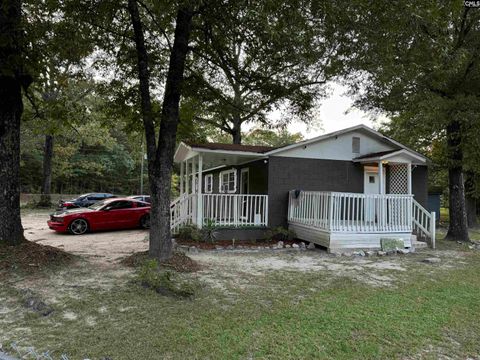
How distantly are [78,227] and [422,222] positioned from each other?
11.6m

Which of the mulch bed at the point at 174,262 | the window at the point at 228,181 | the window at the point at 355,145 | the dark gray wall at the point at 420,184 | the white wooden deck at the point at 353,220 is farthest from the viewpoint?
the window at the point at 228,181

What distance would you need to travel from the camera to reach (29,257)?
591cm

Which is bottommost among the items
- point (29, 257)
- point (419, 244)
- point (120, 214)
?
point (419, 244)

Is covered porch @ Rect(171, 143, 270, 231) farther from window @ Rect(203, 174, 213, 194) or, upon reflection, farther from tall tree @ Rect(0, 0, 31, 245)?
window @ Rect(203, 174, 213, 194)

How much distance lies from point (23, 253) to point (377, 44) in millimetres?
7612

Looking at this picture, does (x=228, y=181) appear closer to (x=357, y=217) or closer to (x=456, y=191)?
(x=357, y=217)

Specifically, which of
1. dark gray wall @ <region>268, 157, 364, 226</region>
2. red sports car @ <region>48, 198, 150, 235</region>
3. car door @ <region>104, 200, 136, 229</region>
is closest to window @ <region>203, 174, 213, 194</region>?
red sports car @ <region>48, 198, 150, 235</region>

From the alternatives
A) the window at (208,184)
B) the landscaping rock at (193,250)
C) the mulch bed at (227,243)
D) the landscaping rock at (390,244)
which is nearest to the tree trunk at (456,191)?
the landscaping rock at (390,244)

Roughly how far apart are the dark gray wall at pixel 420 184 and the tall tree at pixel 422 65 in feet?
2.82

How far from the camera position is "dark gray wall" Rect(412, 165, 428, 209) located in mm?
11734

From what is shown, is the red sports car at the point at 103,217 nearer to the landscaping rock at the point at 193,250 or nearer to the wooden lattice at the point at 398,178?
the landscaping rock at the point at 193,250

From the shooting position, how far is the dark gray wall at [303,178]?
34.6 feet

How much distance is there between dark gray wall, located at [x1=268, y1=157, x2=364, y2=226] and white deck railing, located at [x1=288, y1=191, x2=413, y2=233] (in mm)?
1200

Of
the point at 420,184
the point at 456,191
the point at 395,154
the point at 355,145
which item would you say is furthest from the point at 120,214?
the point at 456,191
